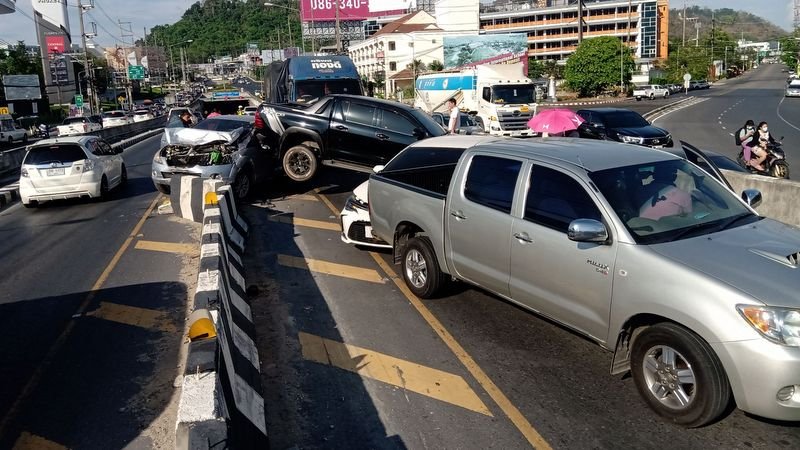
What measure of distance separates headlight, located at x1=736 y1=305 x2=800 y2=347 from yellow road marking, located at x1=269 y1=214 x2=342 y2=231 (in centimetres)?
796

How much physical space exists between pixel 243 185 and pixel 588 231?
33.9 ft

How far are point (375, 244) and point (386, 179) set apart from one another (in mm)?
1312

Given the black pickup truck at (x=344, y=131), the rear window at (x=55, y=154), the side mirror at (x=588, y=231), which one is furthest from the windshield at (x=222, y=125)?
the side mirror at (x=588, y=231)

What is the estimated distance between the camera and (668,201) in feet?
17.8

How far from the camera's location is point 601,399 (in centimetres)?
511

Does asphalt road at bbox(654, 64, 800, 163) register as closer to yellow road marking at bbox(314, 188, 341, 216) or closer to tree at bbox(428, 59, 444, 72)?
yellow road marking at bbox(314, 188, 341, 216)

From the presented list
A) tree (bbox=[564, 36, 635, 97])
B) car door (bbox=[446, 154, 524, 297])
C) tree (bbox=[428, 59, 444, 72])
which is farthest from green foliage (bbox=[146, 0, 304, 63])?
car door (bbox=[446, 154, 524, 297])

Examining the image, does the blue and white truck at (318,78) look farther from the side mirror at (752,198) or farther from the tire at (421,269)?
the side mirror at (752,198)

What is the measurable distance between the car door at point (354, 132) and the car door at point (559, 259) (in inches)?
286

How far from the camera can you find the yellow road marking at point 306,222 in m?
11.6

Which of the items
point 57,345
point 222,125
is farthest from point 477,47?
point 57,345

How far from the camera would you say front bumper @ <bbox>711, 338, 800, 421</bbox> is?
13.3 feet

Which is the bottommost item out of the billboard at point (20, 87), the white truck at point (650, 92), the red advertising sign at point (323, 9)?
the white truck at point (650, 92)

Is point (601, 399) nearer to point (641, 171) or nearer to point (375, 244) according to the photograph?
point (641, 171)
